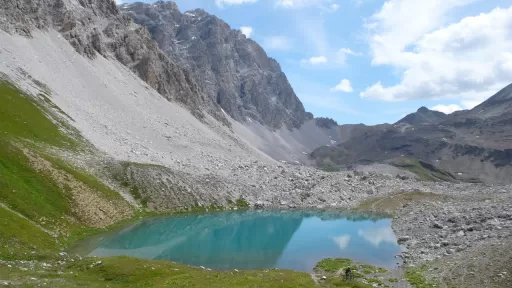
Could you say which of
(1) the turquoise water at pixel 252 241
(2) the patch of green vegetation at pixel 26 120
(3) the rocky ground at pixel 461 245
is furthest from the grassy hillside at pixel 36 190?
(3) the rocky ground at pixel 461 245

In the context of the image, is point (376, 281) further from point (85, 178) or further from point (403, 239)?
point (85, 178)

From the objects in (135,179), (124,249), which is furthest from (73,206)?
(135,179)

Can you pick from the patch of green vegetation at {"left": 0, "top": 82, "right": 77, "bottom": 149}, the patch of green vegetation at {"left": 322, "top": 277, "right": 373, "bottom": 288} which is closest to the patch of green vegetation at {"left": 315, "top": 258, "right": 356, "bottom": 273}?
the patch of green vegetation at {"left": 322, "top": 277, "right": 373, "bottom": 288}

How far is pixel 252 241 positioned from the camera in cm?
6538

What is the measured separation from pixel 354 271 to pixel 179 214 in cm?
4324

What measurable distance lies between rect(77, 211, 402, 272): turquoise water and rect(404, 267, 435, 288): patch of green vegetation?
4.92 m

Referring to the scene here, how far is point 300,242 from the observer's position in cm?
6638

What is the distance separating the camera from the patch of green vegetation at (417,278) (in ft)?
129

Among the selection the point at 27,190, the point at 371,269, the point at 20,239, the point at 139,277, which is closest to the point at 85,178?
the point at 27,190

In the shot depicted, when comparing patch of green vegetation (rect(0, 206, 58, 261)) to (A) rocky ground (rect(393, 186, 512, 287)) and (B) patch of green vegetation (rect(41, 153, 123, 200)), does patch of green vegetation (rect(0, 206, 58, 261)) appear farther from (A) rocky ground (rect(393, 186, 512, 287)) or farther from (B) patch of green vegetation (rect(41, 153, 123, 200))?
(A) rocky ground (rect(393, 186, 512, 287))

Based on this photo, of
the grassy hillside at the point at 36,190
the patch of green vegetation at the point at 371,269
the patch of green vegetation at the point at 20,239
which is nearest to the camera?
the patch of green vegetation at the point at 20,239

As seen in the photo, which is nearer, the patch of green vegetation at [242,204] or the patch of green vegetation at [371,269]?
the patch of green vegetation at [371,269]

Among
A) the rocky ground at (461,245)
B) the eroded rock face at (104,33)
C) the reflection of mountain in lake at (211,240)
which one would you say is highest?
the eroded rock face at (104,33)

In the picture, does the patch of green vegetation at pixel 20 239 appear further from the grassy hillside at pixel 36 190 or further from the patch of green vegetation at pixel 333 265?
the patch of green vegetation at pixel 333 265
